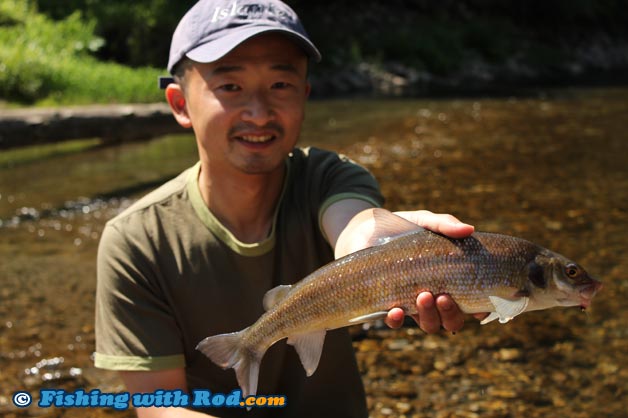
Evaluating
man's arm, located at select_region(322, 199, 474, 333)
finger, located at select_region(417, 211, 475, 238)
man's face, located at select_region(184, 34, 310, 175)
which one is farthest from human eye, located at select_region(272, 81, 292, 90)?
finger, located at select_region(417, 211, 475, 238)

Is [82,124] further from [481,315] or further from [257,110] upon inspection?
[481,315]

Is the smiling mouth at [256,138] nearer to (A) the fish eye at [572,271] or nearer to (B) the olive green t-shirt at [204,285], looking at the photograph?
(B) the olive green t-shirt at [204,285]

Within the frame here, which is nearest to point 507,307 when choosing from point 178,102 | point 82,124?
point 178,102

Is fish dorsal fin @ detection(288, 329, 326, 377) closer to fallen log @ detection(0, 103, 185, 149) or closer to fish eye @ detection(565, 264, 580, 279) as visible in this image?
fish eye @ detection(565, 264, 580, 279)

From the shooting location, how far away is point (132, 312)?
2.80 m

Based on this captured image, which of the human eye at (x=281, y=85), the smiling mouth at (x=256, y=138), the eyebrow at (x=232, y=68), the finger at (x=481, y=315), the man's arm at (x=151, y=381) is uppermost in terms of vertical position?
the eyebrow at (x=232, y=68)

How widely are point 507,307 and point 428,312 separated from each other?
250 mm

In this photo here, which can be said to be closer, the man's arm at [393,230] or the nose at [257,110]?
the man's arm at [393,230]

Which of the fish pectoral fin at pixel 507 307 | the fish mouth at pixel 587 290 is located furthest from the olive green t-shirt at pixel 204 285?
the fish mouth at pixel 587 290

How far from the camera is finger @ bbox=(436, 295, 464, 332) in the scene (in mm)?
2291

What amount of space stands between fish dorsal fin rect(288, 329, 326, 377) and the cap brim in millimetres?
1103

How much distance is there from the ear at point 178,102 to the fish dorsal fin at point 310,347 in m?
1.14

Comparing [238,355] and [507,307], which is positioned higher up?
[507,307]

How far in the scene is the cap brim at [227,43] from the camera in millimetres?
2713
